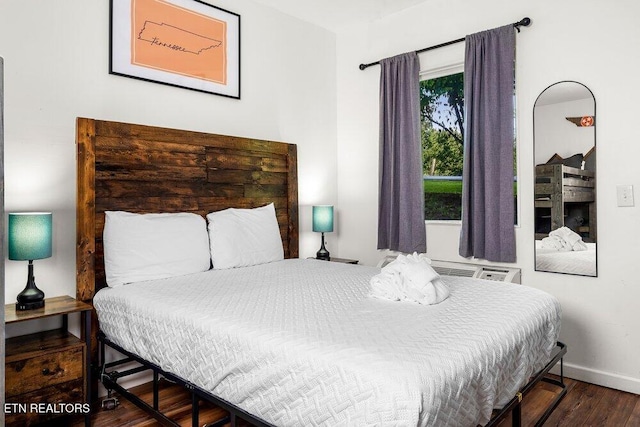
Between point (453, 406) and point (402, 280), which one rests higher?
point (402, 280)

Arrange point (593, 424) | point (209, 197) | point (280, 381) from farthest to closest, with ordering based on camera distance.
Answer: point (209, 197) < point (593, 424) < point (280, 381)

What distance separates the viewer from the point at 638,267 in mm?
2668

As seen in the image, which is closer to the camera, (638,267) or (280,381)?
(280,381)

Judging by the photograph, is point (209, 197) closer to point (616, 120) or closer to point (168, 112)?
point (168, 112)

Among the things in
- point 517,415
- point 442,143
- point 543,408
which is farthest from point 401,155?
point 517,415

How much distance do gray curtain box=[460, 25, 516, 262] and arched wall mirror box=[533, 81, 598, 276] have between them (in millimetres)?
194

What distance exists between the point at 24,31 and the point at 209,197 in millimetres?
1457

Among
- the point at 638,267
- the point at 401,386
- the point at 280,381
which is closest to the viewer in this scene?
the point at 401,386

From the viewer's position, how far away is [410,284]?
2004mm

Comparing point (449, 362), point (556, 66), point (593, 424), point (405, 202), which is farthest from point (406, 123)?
point (449, 362)

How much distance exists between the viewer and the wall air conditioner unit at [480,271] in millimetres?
3125

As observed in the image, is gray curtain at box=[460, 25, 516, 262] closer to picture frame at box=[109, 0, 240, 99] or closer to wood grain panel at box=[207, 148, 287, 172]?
wood grain panel at box=[207, 148, 287, 172]

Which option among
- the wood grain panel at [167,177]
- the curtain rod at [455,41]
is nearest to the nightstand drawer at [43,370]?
the wood grain panel at [167,177]

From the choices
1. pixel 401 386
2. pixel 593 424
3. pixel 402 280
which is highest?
pixel 402 280
